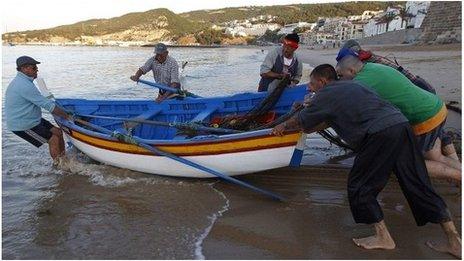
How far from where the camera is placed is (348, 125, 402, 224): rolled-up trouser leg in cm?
325

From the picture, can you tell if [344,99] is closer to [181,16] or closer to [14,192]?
[14,192]

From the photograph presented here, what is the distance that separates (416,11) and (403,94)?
73690 millimetres

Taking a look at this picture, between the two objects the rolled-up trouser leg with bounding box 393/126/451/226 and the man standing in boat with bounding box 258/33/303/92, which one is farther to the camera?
the man standing in boat with bounding box 258/33/303/92

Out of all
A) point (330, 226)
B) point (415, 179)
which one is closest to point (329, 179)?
point (330, 226)

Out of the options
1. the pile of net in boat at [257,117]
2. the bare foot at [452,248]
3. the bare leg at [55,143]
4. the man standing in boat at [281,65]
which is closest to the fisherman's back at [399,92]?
the bare foot at [452,248]

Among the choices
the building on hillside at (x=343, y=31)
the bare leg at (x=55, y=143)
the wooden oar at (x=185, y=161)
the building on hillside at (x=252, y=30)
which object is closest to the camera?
the wooden oar at (x=185, y=161)

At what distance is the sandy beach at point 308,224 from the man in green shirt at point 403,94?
3.05ft

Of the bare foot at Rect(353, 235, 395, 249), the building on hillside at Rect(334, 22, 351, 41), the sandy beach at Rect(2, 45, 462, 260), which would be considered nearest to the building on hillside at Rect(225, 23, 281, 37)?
the building on hillside at Rect(334, 22, 351, 41)

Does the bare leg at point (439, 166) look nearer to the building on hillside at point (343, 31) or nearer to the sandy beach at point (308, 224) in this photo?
the sandy beach at point (308, 224)

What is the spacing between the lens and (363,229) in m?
4.07

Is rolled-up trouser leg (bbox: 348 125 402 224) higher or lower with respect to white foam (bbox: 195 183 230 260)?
higher

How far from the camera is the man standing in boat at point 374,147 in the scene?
128 inches

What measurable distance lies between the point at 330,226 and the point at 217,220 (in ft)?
3.82

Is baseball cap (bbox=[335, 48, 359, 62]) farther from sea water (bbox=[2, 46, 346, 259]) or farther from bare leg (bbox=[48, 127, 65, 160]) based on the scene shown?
bare leg (bbox=[48, 127, 65, 160])
